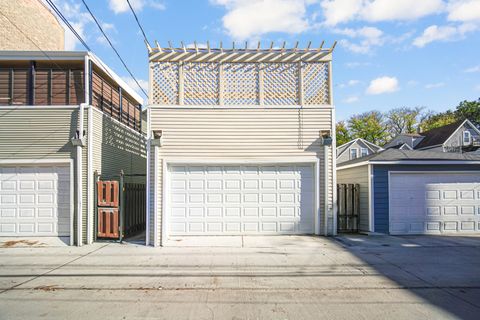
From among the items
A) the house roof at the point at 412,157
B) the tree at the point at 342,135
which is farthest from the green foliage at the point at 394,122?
the house roof at the point at 412,157

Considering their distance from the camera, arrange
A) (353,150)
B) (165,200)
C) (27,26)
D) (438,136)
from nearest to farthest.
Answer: (165,200), (27,26), (438,136), (353,150)

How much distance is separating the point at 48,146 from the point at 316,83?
25.0ft

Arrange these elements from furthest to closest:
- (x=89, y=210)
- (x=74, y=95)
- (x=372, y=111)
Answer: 1. (x=372, y=111)
2. (x=74, y=95)
3. (x=89, y=210)

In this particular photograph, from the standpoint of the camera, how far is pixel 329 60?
9344mm

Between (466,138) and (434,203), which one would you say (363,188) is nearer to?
(434,203)

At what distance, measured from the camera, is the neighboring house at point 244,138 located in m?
9.11

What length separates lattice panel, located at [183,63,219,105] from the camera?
30.1ft

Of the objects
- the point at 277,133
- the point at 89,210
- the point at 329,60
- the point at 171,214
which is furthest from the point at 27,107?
the point at 329,60

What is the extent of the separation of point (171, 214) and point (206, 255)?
224 centimetres

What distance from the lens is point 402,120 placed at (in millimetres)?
49469

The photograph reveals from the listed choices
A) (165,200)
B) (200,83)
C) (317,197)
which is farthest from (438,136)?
(165,200)

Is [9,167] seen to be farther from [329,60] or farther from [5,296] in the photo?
[329,60]

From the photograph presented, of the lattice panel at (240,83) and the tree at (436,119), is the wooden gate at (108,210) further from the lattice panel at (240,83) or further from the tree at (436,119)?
the tree at (436,119)

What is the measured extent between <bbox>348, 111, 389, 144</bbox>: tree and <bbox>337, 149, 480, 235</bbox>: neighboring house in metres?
36.7
